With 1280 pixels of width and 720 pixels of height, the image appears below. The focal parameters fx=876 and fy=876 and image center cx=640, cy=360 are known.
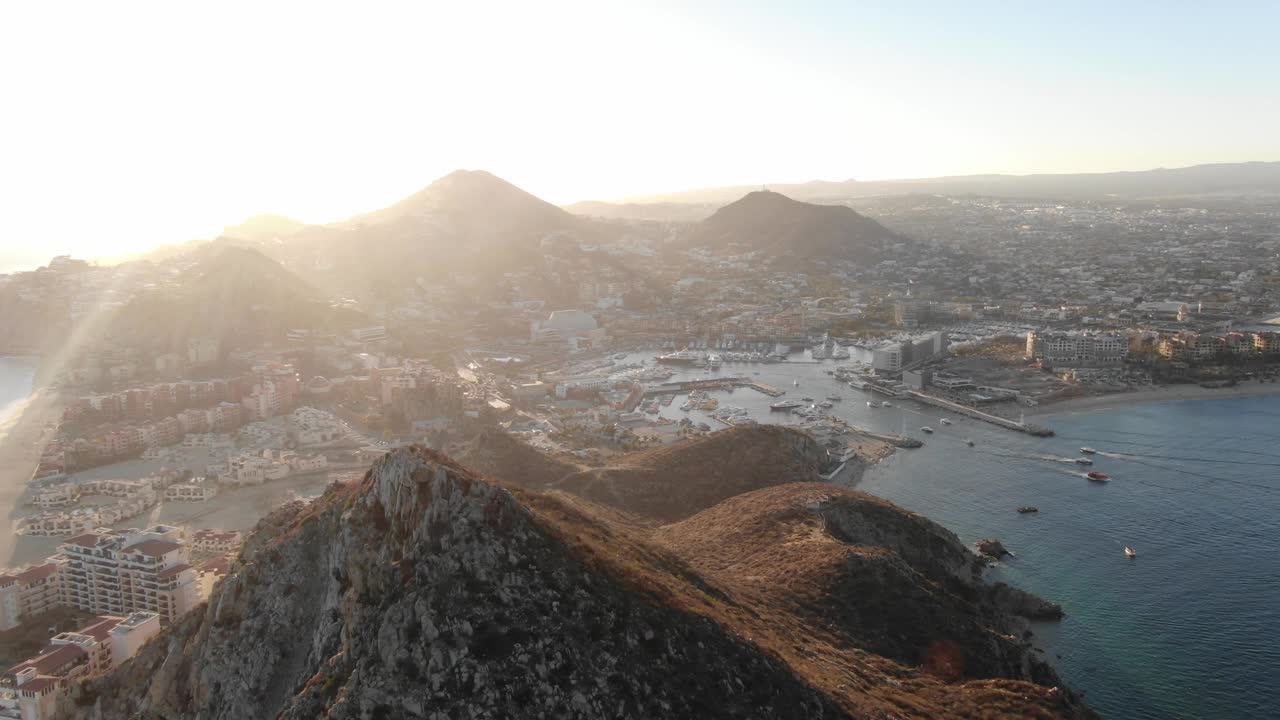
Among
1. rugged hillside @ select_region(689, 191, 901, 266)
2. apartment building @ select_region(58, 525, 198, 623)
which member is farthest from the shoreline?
rugged hillside @ select_region(689, 191, 901, 266)

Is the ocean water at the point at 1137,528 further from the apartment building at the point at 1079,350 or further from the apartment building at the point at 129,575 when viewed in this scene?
the apartment building at the point at 129,575

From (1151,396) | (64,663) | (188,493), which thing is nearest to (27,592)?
(64,663)

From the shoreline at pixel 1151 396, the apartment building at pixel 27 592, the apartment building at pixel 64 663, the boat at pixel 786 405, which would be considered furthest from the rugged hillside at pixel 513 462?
the shoreline at pixel 1151 396

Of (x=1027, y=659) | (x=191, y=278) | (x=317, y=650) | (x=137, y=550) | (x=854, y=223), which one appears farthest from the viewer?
(x=854, y=223)

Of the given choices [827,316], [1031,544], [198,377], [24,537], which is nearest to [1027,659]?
[1031,544]

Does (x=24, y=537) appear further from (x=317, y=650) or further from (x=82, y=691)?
(x=317, y=650)

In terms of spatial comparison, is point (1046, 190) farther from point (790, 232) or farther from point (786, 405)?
point (786, 405)
